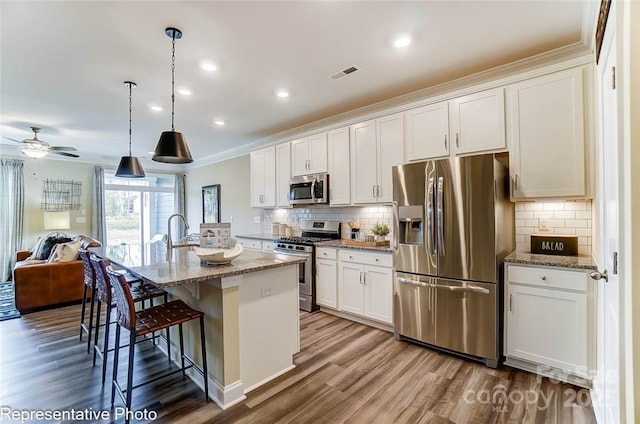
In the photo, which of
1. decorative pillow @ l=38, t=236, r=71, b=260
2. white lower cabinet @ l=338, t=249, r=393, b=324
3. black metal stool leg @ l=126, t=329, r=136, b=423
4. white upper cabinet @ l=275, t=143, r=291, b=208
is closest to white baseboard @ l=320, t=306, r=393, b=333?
white lower cabinet @ l=338, t=249, r=393, b=324

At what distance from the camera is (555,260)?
2.39 metres

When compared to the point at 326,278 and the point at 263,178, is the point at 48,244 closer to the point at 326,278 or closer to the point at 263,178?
the point at 263,178

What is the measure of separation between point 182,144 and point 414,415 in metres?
2.72

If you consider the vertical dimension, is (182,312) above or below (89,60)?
below

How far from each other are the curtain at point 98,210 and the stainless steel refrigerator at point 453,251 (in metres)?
7.01

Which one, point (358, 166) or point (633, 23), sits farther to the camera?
point (358, 166)

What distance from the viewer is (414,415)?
1.98 metres

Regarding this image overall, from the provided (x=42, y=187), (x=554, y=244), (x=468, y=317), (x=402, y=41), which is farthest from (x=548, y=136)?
(x=42, y=187)

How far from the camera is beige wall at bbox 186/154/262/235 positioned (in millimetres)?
6176

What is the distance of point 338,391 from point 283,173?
3.40 m

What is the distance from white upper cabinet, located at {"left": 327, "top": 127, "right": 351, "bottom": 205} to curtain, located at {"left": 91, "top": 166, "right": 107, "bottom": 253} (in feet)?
19.4

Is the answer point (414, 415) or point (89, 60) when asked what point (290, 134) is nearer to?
point (89, 60)

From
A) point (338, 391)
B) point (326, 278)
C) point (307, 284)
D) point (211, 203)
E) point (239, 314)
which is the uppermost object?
point (211, 203)

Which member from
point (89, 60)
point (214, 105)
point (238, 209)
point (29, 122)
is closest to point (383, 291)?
point (214, 105)
